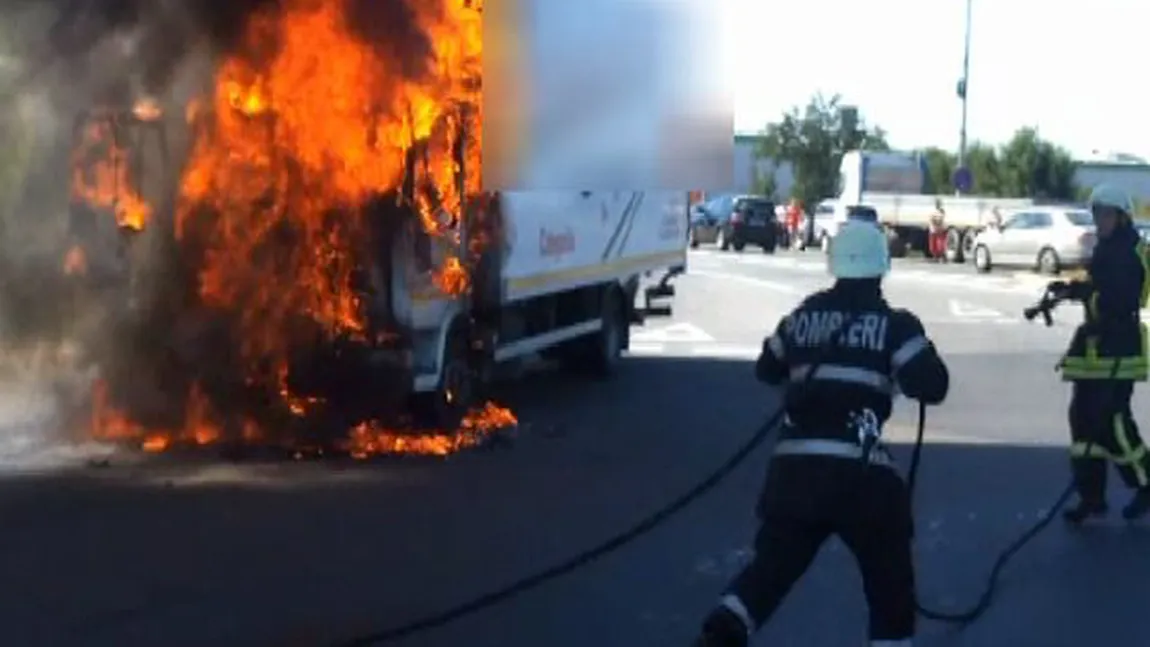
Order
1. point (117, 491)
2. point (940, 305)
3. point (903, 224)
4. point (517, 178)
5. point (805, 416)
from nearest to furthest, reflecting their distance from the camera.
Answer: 1. point (805, 416)
2. point (117, 491)
3. point (517, 178)
4. point (940, 305)
5. point (903, 224)

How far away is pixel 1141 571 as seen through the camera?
9484 mm

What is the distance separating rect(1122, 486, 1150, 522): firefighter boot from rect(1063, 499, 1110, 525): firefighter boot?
134 mm

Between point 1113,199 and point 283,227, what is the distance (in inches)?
225

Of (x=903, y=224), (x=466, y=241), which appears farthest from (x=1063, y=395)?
(x=903, y=224)

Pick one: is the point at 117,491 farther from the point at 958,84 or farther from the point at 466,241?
the point at 958,84

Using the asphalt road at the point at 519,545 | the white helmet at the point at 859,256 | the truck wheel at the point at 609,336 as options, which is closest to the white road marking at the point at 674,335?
the truck wheel at the point at 609,336

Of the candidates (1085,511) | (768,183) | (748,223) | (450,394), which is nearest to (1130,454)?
(1085,511)

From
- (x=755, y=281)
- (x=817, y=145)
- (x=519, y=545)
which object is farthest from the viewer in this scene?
(x=817, y=145)

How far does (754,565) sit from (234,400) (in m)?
7.12

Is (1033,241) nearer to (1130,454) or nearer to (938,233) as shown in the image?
(938,233)

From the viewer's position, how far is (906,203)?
58.8 metres

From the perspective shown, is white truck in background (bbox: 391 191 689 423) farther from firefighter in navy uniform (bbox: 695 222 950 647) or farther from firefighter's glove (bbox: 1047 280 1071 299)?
firefighter in navy uniform (bbox: 695 222 950 647)

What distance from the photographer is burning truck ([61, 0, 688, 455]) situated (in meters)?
13.0

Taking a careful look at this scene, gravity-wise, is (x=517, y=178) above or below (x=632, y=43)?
below
